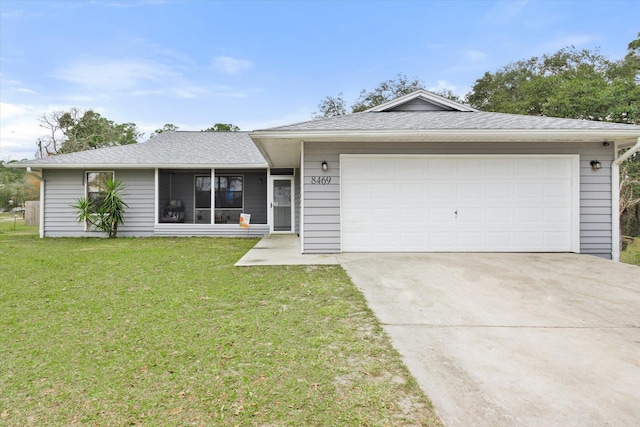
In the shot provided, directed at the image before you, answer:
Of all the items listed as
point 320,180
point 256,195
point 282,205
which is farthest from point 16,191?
point 320,180

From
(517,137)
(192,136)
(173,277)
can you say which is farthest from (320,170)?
(192,136)

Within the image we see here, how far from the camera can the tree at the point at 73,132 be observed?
2916cm

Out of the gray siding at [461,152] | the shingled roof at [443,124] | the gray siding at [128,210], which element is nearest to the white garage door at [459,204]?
the gray siding at [461,152]

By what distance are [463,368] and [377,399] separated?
0.78 metres

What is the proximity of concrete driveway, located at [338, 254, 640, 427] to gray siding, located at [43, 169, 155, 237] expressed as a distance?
343 inches

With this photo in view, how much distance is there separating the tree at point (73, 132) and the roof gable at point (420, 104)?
96.9 feet

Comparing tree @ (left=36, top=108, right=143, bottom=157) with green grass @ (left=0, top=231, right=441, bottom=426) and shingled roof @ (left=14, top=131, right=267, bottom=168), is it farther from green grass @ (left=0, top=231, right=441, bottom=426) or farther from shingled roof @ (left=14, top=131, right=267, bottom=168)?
green grass @ (left=0, top=231, right=441, bottom=426)

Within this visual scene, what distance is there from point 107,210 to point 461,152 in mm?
10543

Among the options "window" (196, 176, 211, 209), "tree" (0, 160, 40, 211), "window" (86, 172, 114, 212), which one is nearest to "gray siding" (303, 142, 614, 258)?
"window" (196, 176, 211, 209)

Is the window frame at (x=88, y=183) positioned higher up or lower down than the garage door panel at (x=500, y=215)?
higher up

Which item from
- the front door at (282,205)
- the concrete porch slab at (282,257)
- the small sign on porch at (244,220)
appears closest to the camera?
the concrete porch slab at (282,257)

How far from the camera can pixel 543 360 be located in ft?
8.43

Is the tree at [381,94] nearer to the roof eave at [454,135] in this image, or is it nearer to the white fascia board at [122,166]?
the white fascia board at [122,166]

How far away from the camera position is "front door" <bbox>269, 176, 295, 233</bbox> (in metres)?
12.1
